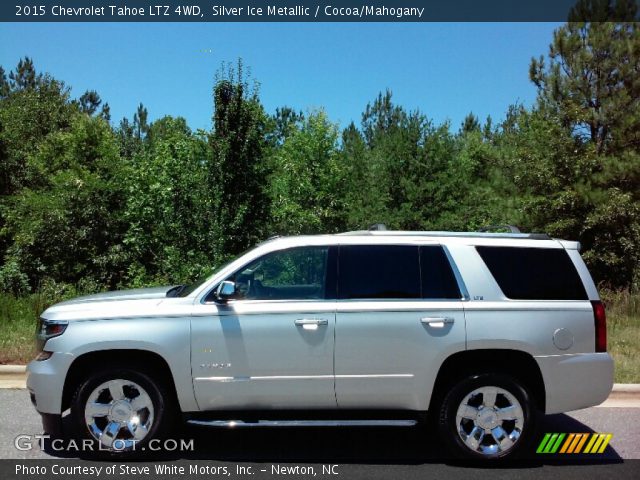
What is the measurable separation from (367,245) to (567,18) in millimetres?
17812

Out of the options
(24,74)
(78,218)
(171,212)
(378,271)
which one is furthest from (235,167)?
(24,74)

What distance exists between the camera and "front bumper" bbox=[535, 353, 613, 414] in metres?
4.89

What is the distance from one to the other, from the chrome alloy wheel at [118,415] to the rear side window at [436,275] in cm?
242

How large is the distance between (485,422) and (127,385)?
2.85m

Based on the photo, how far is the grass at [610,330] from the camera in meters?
8.29

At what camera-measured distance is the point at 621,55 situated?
18.4m

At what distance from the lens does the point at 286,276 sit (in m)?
5.57

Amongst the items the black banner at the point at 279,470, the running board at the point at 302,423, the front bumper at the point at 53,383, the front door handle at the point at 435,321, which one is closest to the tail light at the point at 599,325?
the black banner at the point at 279,470

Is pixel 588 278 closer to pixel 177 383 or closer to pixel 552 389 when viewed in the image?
pixel 552 389

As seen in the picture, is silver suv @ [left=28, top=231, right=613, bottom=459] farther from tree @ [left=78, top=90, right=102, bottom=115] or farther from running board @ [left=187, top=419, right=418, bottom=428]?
tree @ [left=78, top=90, right=102, bottom=115]

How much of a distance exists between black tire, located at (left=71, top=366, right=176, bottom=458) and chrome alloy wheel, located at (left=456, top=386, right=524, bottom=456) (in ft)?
7.70

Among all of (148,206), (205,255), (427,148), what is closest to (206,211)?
(205,255)

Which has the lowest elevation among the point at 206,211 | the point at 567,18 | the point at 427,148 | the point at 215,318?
the point at 215,318

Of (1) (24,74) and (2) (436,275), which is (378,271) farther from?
(1) (24,74)
